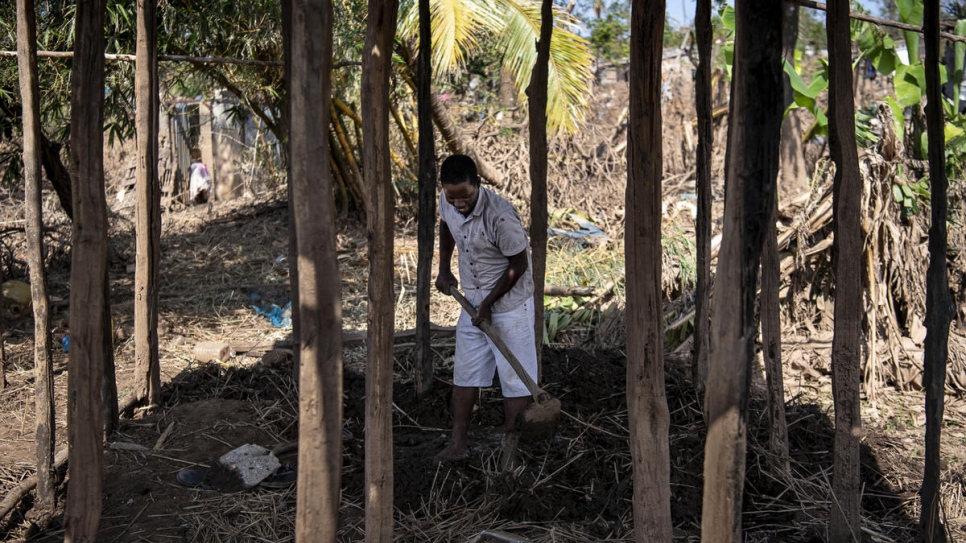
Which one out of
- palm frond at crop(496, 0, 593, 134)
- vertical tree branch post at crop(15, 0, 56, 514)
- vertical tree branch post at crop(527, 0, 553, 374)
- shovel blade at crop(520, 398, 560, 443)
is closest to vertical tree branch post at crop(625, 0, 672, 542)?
shovel blade at crop(520, 398, 560, 443)

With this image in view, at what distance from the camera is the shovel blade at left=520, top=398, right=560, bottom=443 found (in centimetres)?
400

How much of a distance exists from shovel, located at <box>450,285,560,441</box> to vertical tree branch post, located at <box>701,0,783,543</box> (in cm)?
159

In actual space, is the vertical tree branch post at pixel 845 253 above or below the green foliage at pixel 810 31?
below

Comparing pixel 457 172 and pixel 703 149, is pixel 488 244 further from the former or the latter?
pixel 703 149

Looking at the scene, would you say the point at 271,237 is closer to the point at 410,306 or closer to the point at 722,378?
the point at 410,306

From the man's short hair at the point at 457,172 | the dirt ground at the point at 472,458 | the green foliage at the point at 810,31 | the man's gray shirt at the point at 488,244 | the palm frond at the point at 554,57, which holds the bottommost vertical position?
the dirt ground at the point at 472,458

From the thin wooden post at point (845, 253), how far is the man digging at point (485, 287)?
150 cm

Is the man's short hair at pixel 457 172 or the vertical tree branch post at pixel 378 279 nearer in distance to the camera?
the vertical tree branch post at pixel 378 279

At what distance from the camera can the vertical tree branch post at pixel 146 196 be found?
15.5 feet

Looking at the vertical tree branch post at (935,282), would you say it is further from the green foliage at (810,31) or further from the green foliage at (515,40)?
the green foliage at (810,31)

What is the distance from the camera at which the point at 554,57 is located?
9.33m

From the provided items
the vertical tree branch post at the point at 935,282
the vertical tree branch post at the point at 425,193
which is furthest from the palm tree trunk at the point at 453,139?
the vertical tree branch post at the point at 935,282

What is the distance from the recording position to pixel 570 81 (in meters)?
9.44

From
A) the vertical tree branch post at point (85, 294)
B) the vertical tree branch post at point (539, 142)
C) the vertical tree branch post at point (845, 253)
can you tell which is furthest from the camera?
the vertical tree branch post at point (539, 142)
